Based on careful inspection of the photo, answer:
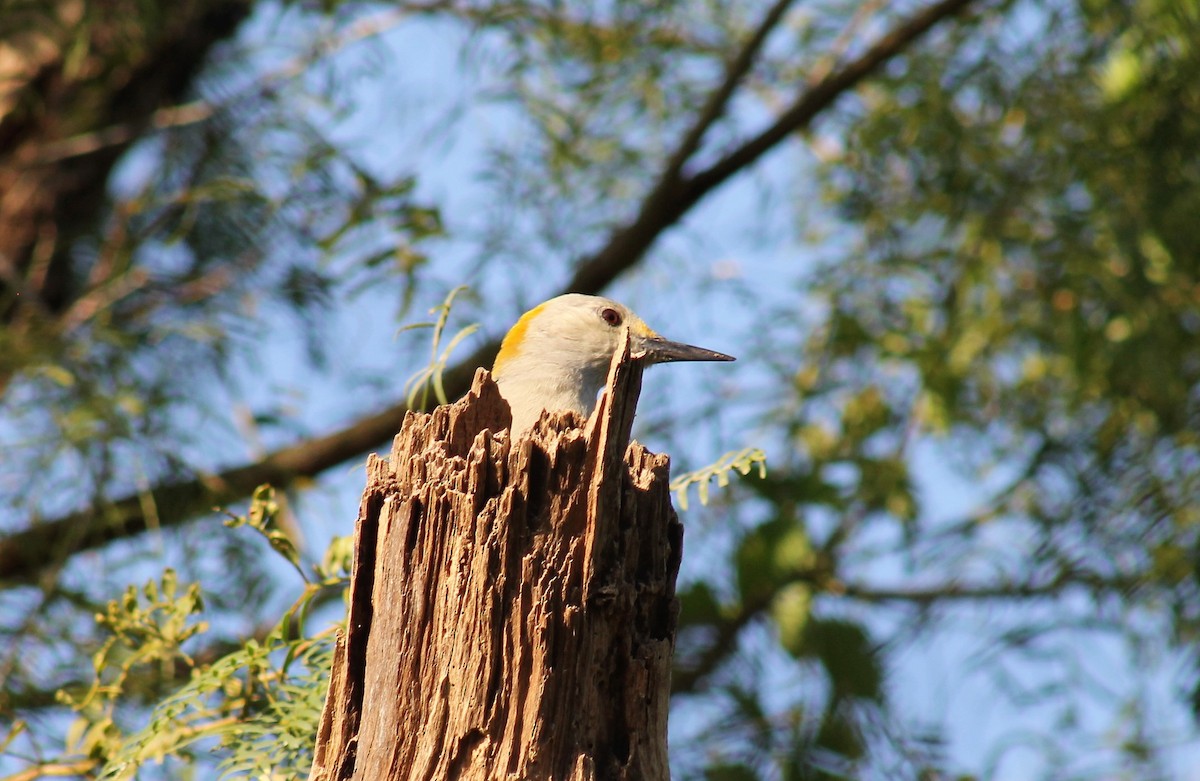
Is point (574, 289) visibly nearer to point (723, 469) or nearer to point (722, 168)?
point (722, 168)

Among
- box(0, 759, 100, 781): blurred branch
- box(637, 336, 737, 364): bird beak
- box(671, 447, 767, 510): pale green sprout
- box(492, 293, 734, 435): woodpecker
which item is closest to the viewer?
box(671, 447, 767, 510): pale green sprout

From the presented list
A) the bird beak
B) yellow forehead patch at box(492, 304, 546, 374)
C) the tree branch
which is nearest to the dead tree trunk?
the bird beak

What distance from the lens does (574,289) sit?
620 centimetres

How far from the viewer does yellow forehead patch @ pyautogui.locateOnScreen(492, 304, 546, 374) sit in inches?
193

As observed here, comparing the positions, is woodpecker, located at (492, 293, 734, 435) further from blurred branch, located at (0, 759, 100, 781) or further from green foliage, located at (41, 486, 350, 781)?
blurred branch, located at (0, 759, 100, 781)

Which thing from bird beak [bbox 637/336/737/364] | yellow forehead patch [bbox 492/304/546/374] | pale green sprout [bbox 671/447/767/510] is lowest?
pale green sprout [bbox 671/447/767/510]

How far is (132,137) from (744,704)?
410cm

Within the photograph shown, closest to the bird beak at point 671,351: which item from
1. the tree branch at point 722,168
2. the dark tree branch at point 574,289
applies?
the dark tree branch at point 574,289

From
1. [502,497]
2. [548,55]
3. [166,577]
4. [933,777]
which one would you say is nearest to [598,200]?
[548,55]

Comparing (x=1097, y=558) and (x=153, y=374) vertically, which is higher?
(x=153, y=374)

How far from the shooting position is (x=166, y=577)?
342cm

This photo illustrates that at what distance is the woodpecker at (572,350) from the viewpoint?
4625 mm

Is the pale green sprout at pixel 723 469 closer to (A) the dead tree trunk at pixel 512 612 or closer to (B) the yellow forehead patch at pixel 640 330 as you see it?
(A) the dead tree trunk at pixel 512 612

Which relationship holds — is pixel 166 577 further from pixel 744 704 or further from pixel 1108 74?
pixel 1108 74
